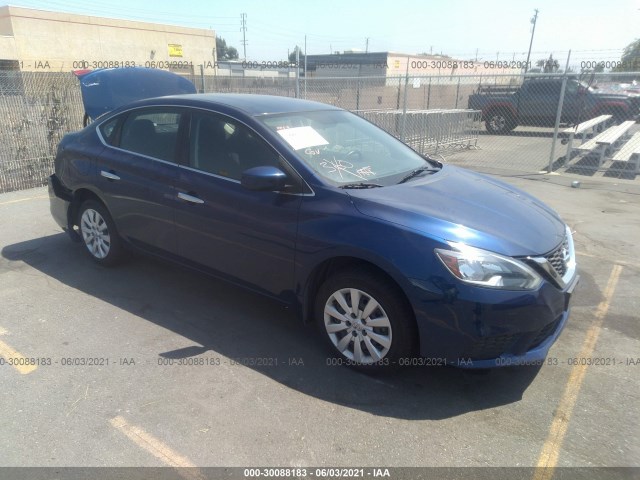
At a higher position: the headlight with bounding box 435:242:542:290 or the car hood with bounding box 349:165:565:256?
the car hood with bounding box 349:165:565:256

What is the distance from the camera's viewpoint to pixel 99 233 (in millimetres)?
4805

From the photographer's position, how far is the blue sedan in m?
2.79

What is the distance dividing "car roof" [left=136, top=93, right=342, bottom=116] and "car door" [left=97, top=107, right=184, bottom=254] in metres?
0.14

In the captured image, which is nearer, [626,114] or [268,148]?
[268,148]

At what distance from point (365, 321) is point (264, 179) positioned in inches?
45.0

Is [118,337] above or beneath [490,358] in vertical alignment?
beneath

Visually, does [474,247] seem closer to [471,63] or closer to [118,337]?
[118,337]

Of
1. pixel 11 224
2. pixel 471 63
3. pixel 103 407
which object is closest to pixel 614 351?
pixel 103 407

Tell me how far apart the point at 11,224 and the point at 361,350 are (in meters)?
5.48

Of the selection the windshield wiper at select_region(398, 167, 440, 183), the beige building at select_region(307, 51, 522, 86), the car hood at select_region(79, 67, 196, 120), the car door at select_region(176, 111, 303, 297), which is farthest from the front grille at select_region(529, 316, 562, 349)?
the beige building at select_region(307, 51, 522, 86)

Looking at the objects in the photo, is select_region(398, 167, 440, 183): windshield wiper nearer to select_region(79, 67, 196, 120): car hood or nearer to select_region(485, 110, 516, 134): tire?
select_region(79, 67, 196, 120): car hood

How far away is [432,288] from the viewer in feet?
9.09

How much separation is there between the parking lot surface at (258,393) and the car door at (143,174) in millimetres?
594

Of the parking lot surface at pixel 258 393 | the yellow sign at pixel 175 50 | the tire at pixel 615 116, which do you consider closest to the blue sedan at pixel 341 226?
the parking lot surface at pixel 258 393
